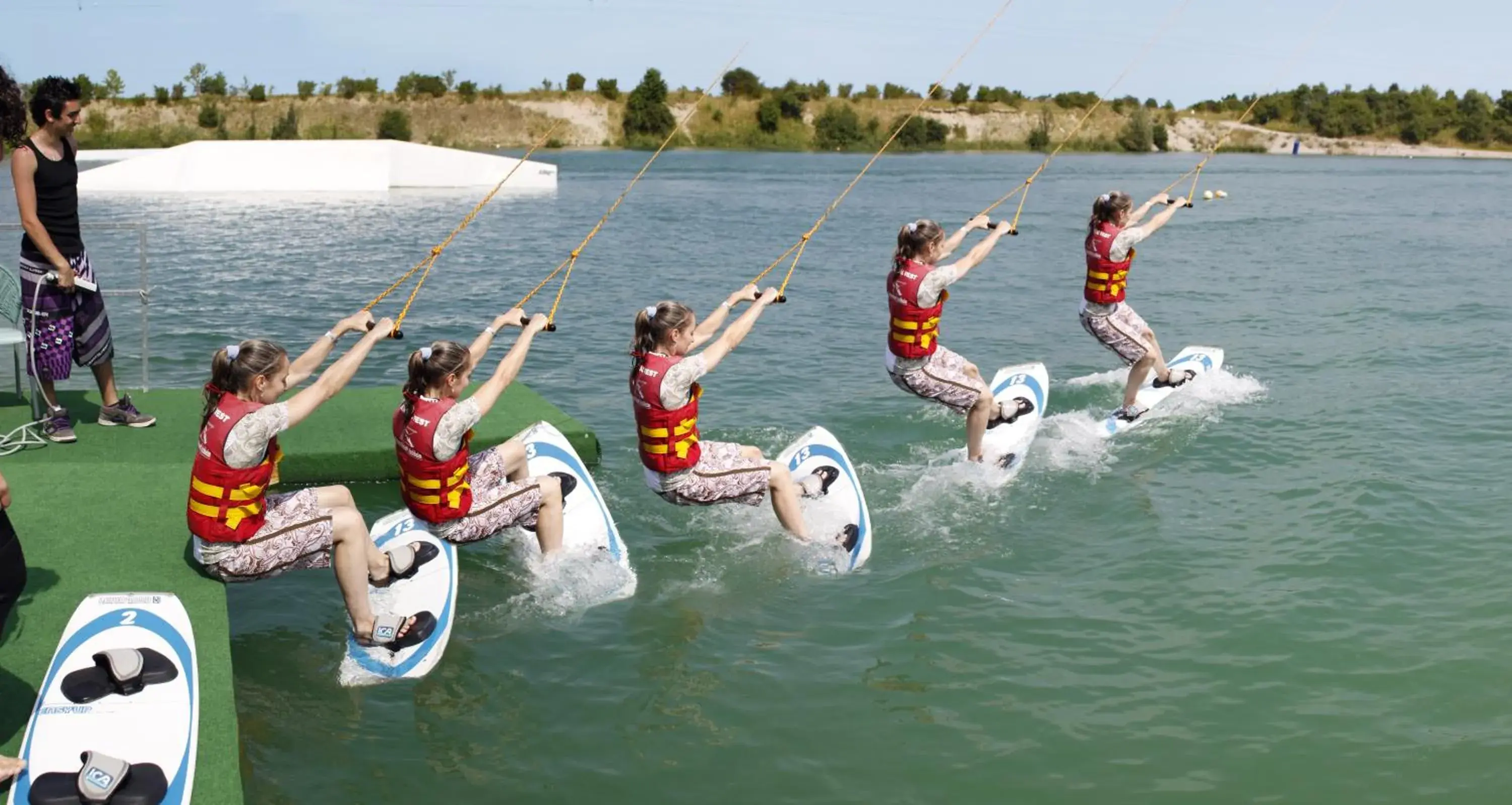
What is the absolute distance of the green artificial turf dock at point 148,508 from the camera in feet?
16.9

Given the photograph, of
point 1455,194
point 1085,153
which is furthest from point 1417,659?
point 1085,153

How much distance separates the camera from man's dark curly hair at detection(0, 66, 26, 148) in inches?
218

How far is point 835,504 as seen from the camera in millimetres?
8562

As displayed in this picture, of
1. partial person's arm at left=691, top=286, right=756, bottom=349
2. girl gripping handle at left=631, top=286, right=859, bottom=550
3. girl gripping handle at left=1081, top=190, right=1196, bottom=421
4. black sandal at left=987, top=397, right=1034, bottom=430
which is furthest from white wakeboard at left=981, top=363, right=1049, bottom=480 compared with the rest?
partial person's arm at left=691, top=286, right=756, bottom=349

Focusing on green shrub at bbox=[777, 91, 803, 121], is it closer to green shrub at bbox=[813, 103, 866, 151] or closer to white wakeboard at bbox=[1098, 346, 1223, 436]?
green shrub at bbox=[813, 103, 866, 151]

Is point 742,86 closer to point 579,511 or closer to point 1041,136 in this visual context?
point 1041,136

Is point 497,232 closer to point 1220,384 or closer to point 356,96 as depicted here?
point 1220,384

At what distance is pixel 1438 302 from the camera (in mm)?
19297

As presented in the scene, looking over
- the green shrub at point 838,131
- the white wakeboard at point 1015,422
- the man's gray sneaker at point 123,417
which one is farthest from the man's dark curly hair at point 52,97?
the green shrub at point 838,131

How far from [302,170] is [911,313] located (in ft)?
110

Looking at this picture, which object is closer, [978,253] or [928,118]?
[978,253]

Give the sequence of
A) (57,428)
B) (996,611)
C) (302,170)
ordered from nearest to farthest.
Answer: (996,611), (57,428), (302,170)

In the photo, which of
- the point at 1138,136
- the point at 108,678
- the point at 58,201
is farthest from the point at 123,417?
the point at 1138,136

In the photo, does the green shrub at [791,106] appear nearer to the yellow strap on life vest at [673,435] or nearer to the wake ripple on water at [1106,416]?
the wake ripple on water at [1106,416]
